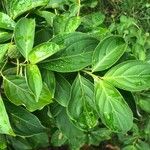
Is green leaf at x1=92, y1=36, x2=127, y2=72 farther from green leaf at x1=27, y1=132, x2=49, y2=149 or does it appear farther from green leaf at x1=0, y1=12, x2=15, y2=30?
green leaf at x1=27, y1=132, x2=49, y2=149

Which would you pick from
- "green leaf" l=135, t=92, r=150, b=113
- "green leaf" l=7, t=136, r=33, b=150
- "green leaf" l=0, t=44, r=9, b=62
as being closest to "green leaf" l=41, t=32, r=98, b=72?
"green leaf" l=0, t=44, r=9, b=62

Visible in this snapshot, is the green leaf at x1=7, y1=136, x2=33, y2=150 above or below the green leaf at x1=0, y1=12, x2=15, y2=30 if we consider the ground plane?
below

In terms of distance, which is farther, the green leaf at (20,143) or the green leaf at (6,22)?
the green leaf at (20,143)

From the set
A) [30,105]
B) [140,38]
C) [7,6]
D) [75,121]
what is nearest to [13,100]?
[30,105]

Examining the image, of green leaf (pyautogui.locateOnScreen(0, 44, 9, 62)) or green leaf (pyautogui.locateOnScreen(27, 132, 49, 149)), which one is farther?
green leaf (pyautogui.locateOnScreen(27, 132, 49, 149))

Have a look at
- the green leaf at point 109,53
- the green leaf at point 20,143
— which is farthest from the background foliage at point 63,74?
the green leaf at point 20,143

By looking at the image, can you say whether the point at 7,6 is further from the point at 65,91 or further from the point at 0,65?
the point at 65,91

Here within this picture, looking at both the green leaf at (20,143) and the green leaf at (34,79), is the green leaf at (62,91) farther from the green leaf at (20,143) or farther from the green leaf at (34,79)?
the green leaf at (20,143)
